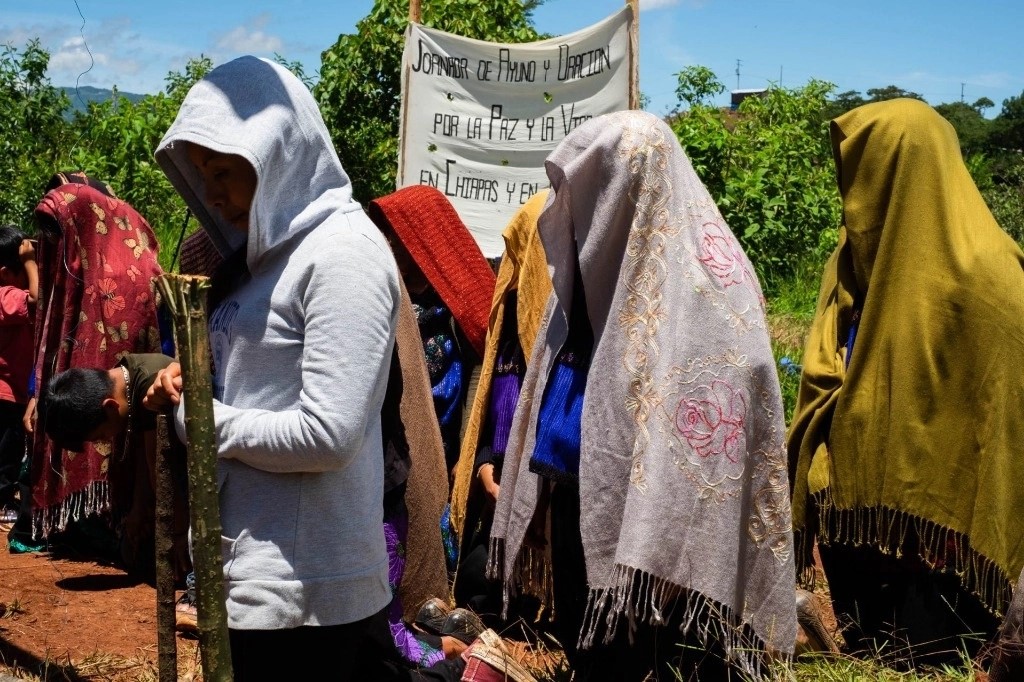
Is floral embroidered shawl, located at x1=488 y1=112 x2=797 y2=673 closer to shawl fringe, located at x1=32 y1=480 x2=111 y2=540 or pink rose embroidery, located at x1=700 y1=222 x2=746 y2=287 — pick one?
pink rose embroidery, located at x1=700 y1=222 x2=746 y2=287

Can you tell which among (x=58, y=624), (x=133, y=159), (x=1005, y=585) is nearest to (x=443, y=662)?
A: (x=1005, y=585)

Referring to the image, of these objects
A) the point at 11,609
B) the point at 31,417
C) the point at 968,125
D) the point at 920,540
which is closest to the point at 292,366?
the point at 920,540

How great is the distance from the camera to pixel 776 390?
2.74 meters

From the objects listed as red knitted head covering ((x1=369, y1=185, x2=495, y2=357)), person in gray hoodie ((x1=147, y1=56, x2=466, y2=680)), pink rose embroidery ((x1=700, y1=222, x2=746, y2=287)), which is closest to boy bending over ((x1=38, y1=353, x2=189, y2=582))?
person in gray hoodie ((x1=147, y1=56, x2=466, y2=680))

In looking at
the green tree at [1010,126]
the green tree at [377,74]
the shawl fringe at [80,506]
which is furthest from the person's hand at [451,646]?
the green tree at [1010,126]

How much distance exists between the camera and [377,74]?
844cm

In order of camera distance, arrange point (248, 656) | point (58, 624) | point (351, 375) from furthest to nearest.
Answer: point (58, 624)
point (248, 656)
point (351, 375)

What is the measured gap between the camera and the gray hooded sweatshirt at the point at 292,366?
203 centimetres

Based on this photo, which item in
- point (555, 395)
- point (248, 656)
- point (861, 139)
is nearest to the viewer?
point (248, 656)

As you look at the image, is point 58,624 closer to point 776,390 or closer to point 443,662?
point 443,662

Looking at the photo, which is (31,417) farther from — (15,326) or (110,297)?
(110,297)

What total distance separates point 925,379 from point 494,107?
2935 mm

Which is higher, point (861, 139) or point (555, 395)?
point (861, 139)

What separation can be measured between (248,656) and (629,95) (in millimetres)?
3996
